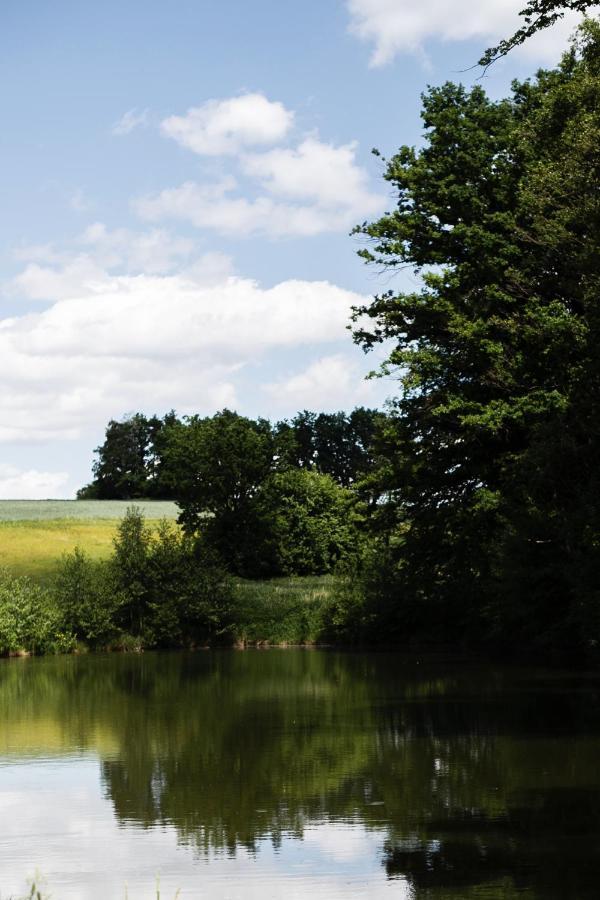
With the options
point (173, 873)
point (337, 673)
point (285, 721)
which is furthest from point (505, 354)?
point (173, 873)

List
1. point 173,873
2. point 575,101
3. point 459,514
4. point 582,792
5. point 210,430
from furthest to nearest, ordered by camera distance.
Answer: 1. point 210,430
2. point 459,514
3. point 575,101
4. point 582,792
5. point 173,873

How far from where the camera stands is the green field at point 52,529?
57344mm

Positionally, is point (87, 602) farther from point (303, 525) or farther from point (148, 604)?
point (303, 525)

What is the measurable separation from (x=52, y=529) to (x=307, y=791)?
56880mm

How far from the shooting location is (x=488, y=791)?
14.9m

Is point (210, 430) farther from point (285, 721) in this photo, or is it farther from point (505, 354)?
point (285, 721)

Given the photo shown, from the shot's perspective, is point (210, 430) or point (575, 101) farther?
point (210, 430)

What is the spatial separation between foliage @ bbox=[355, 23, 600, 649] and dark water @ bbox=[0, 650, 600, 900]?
4532mm

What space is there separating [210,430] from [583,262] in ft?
130

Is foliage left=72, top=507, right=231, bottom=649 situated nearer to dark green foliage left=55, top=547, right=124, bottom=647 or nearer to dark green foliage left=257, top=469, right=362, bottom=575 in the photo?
dark green foliage left=55, top=547, right=124, bottom=647

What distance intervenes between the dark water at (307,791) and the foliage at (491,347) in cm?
453

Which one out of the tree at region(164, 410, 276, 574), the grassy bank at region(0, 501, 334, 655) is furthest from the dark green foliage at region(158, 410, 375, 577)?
the grassy bank at region(0, 501, 334, 655)

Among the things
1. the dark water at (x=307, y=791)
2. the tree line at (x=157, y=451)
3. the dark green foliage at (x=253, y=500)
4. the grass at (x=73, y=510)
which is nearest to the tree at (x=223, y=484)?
the dark green foliage at (x=253, y=500)

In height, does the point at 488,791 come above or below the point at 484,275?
below
